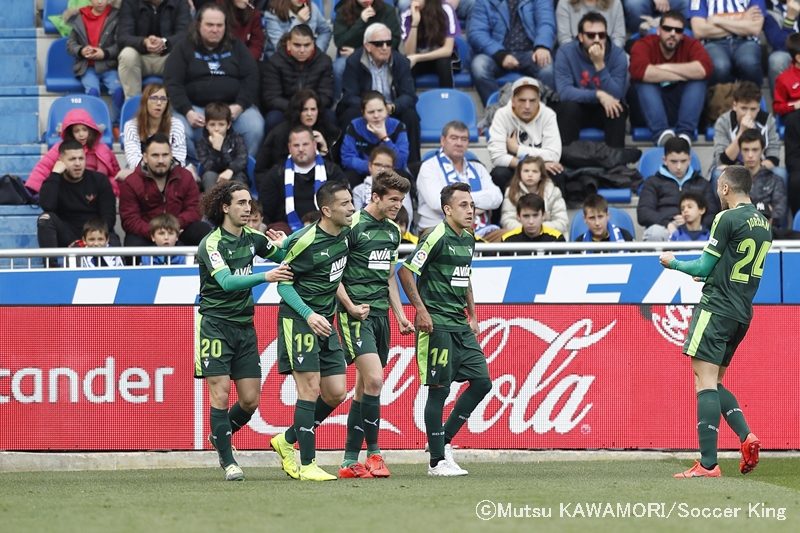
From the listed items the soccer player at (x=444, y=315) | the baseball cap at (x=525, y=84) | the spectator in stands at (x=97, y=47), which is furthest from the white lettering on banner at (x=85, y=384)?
the baseball cap at (x=525, y=84)

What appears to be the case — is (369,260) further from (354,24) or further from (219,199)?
(354,24)

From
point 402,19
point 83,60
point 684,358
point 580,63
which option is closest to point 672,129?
point 580,63

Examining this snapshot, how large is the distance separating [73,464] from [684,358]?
5291 mm

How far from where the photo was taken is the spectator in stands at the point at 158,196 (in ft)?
45.9

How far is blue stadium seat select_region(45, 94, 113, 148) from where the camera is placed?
16.0 m

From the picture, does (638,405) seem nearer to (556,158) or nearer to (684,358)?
(684,358)

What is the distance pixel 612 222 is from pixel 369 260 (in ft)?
17.4

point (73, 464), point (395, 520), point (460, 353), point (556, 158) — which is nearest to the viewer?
point (395, 520)

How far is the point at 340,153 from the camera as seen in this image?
49.9 ft

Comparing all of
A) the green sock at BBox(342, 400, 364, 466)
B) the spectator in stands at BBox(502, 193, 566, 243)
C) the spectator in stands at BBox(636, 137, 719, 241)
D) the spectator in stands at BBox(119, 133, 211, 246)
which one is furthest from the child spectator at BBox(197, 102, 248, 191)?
the green sock at BBox(342, 400, 364, 466)

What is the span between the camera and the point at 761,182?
15.2m

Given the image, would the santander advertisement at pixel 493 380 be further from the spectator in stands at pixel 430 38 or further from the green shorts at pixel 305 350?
the spectator in stands at pixel 430 38

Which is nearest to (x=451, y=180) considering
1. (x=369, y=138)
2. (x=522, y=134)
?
(x=369, y=138)

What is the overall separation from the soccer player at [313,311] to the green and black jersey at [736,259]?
2624mm
